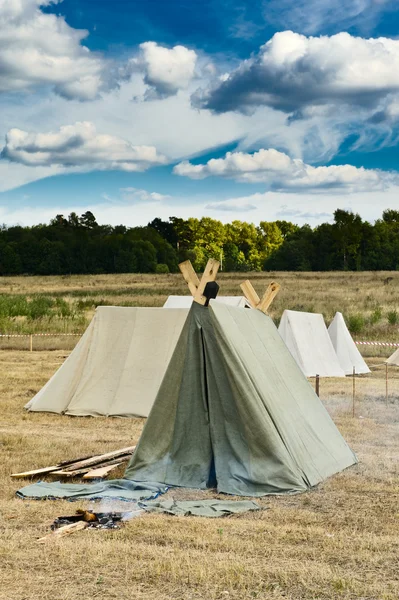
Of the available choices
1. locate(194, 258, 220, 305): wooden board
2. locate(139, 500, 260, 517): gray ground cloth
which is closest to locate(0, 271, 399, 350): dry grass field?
locate(194, 258, 220, 305): wooden board

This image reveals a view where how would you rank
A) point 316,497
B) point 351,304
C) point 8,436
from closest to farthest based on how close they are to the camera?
point 316,497
point 8,436
point 351,304

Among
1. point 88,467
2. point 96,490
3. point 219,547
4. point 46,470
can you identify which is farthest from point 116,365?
point 219,547

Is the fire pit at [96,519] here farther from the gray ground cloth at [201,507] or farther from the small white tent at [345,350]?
the small white tent at [345,350]

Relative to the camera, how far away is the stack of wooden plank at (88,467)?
28.8 ft

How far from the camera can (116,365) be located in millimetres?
14414

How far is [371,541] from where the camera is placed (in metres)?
6.39

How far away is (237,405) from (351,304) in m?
30.8

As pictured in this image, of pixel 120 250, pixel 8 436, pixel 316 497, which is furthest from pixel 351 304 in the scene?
pixel 120 250

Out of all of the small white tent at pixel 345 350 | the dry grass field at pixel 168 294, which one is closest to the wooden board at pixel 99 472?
the small white tent at pixel 345 350

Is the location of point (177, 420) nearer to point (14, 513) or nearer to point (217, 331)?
point (217, 331)

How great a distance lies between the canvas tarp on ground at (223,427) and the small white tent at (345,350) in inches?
538

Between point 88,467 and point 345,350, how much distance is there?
14.6 m

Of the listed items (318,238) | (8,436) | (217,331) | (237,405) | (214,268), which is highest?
(318,238)

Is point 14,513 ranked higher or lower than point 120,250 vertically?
lower
